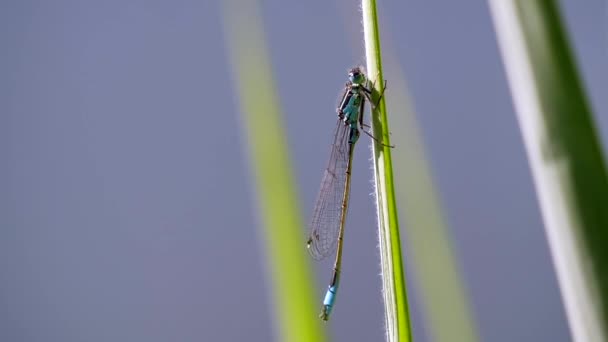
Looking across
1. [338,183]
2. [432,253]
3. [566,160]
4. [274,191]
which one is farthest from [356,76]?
[566,160]

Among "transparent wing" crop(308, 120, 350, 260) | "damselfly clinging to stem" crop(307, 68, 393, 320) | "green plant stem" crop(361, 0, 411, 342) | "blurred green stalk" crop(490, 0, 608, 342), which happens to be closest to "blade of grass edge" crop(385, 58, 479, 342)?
"green plant stem" crop(361, 0, 411, 342)

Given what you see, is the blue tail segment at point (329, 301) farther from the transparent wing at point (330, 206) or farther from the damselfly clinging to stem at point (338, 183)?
the transparent wing at point (330, 206)

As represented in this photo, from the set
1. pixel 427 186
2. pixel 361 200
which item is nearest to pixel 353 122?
pixel 427 186

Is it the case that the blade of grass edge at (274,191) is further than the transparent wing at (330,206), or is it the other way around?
the transparent wing at (330,206)

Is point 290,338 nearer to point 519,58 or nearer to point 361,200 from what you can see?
point 519,58

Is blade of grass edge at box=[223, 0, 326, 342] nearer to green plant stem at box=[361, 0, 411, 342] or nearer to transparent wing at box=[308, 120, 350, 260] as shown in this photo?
green plant stem at box=[361, 0, 411, 342]

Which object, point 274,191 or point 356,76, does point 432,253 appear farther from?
point 356,76

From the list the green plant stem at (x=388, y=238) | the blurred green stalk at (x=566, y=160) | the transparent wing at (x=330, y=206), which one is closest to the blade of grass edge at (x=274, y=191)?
the green plant stem at (x=388, y=238)
